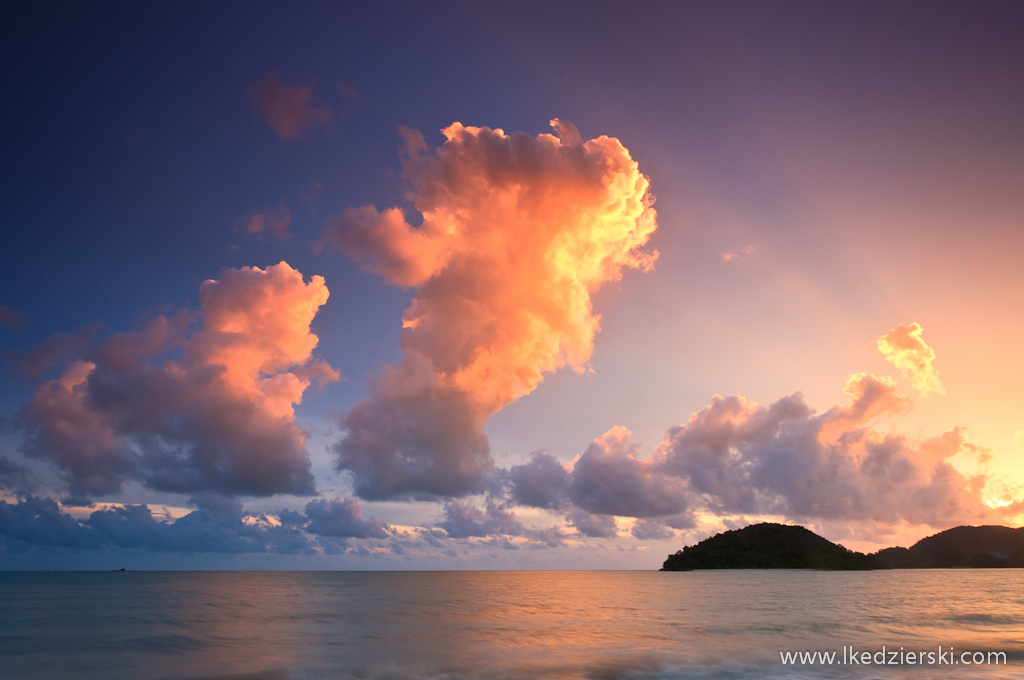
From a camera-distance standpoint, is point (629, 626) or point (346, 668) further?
point (629, 626)

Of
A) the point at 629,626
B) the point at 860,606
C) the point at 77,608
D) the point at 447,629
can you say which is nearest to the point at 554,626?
the point at 629,626

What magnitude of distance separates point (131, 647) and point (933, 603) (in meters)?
75.3

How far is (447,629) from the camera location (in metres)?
40.0

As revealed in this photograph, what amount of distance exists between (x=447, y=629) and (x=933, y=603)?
54.8 m

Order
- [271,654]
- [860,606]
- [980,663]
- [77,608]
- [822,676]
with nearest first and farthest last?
[822,676]
[980,663]
[271,654]
[860,606]
[77,608]

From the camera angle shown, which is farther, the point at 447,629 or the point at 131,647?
the point at 447,629

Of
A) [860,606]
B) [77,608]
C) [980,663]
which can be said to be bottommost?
[77,608]

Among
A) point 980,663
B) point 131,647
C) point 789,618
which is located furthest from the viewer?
point 789,618

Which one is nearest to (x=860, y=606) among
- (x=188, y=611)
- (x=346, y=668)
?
(x=346, y=668)

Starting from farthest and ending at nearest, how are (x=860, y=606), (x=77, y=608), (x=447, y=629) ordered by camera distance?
(x=77, y=608) → (x=860, y=606) → (x=447, y=629)

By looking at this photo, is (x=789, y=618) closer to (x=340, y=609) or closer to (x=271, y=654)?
(x=271, y=654)

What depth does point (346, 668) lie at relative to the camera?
1020 inches

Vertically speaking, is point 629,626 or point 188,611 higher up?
point 629,626

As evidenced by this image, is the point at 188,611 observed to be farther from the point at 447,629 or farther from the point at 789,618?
the point at 789,618
